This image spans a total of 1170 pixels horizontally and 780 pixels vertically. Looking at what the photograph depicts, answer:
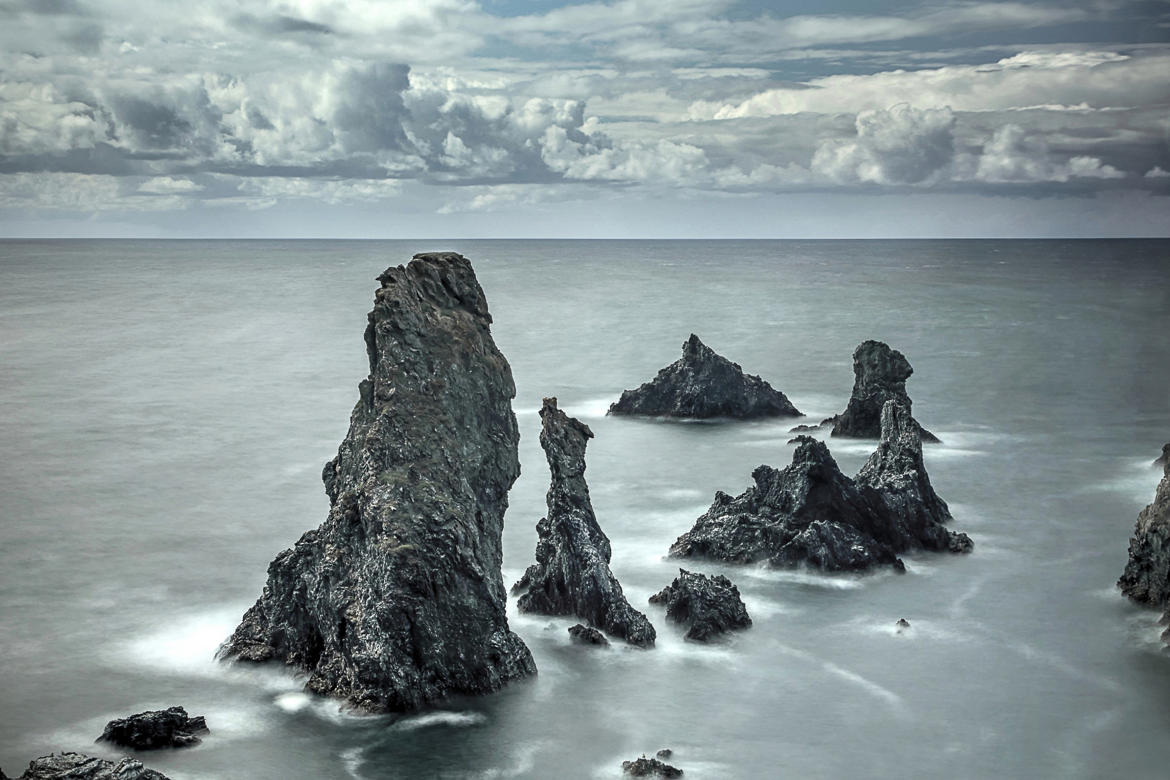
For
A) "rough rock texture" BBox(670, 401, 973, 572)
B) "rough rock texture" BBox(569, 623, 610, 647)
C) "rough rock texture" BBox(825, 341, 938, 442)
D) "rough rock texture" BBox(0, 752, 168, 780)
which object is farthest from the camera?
"rough rock texture" BBox(825, 341, 938, 442)

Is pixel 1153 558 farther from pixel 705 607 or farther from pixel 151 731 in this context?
pixel 151 731

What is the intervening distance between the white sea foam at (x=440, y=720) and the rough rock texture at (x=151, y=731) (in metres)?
4.36

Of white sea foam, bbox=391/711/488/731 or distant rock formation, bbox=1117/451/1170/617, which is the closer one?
white sea foam, bbox=391/711/488/731

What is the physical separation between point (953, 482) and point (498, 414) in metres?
27.3

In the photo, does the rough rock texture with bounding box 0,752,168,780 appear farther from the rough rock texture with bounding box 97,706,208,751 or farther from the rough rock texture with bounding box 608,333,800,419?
the rough rock texture with bounding box 608,333,800,419

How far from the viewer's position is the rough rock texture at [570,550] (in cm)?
3409

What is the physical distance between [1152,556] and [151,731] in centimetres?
2710

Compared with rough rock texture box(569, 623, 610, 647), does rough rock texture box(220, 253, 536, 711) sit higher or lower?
higher

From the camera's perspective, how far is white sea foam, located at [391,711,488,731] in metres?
27.9

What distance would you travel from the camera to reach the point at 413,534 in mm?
29297

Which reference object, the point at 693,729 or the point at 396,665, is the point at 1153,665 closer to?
the point at 693,729

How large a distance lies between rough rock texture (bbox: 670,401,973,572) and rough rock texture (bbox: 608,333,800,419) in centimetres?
2636

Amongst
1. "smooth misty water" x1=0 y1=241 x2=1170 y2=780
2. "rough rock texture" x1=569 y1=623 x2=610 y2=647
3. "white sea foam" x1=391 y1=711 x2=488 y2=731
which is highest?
"rough rock texture" x1=569 y1=623 x2=610 y2=647

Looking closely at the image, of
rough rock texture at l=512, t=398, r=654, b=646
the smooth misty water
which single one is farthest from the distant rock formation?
rough rock texture at l=512, t=398, r=654, b=646
